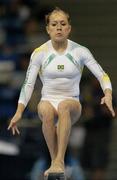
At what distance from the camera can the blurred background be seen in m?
12.1

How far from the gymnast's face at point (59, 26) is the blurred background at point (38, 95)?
4.18 m

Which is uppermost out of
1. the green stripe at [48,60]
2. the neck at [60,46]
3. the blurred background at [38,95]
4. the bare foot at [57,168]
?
the neck at [60,46]

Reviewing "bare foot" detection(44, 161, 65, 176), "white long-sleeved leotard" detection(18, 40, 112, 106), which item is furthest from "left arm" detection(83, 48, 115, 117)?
"bare foot" detection(44, 161, 65, 176)

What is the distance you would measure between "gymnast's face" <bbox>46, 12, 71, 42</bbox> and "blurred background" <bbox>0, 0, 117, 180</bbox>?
A: 418 cm

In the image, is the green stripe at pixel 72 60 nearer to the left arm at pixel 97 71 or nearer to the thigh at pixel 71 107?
the left arm at pixel 97 71

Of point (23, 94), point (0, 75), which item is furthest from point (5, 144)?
point (23, 94)

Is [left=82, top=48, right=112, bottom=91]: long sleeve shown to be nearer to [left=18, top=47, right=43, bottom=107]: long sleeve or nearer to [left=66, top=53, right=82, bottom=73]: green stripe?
[left=66, top=53, right=82, bottom=73]: green stripe

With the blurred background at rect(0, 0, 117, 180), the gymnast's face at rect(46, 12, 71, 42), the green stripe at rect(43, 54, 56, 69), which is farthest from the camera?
the blurred background at rect(0, 0, 117, 180)

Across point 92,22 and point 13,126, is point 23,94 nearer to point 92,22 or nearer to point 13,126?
point 13,126

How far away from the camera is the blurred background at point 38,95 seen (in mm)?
12094

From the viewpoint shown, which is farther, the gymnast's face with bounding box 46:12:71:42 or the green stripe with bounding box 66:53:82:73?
the green stripe with bounding box 66:53:82:73

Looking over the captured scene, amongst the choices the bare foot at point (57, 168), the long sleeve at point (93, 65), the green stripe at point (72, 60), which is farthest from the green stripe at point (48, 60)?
the bare foot at point (57, 168)

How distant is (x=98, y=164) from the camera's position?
42.9ft

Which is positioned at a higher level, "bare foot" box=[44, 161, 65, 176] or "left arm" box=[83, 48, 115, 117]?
"left arm" box=[83, 48, 115, 117]
